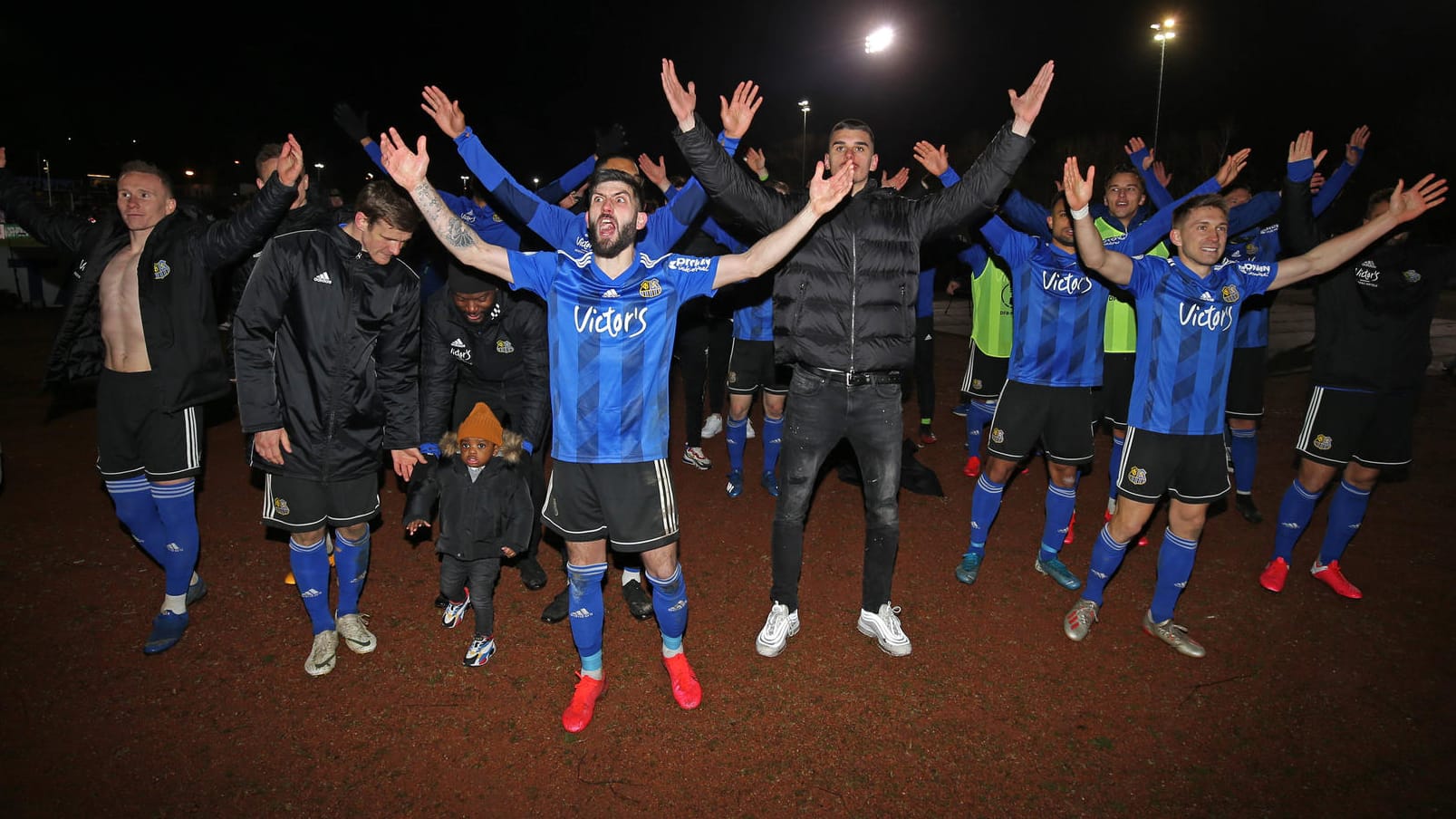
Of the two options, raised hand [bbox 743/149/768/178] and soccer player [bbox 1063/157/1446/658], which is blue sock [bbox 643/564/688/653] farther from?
raised hand [bbox 743/149/768/178]

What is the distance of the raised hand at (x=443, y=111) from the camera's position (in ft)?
13.8

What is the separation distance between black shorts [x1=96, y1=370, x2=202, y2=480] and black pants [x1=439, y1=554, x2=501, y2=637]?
1560 mm

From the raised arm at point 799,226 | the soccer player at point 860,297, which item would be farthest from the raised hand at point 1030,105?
the raised arm at point 799,226

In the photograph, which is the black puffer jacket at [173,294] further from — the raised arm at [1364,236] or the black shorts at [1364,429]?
the black shorts at [1364,429]

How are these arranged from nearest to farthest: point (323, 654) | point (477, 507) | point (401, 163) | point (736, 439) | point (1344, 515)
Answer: point (401, 163) → point (323, 654) → point (477, 507) → point (1344, 515) → point (736, 439)

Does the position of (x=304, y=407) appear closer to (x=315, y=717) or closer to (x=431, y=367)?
(x=431, y=367)

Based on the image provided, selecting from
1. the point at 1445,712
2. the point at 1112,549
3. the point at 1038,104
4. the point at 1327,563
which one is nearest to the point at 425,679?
the point at 1112,549

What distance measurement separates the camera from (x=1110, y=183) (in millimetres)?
5605

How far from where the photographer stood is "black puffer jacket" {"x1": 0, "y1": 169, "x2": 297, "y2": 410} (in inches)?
167

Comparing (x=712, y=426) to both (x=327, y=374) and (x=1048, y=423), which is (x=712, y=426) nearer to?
(x=1048, y=423)

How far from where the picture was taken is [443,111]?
14.2 ft

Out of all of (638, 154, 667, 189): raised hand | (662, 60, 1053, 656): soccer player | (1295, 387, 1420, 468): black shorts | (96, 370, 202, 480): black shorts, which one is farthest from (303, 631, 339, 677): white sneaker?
(1295, 387, 1420, 468): black shorts

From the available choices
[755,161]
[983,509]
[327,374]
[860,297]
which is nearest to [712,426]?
[755,161]

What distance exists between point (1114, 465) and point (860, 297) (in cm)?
248
